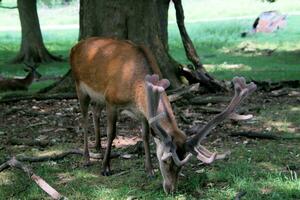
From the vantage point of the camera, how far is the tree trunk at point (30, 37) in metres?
22.7

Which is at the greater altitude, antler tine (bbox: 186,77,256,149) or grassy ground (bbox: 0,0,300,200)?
antler tine (bbox: 186,77,256,149)

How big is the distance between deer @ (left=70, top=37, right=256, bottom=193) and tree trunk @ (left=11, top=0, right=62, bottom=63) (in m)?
15.9

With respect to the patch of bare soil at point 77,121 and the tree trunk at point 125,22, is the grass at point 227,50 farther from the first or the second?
the tree trunk at point 125,22

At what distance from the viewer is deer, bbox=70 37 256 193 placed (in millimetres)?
5195

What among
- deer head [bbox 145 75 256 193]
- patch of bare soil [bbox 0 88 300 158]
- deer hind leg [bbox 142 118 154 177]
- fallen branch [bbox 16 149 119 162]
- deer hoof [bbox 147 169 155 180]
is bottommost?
patch of bare soil [bbox 0 88 300 158]

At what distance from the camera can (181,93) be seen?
8914 millimetres

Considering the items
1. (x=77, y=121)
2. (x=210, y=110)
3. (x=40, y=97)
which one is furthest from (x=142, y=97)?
(x=40, y=97)

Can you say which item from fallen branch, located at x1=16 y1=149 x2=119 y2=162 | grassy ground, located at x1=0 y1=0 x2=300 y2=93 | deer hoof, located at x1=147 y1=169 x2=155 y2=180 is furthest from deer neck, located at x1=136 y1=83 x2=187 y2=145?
grassy ground, located at x1=0 y1=0 x2=300 y2=93

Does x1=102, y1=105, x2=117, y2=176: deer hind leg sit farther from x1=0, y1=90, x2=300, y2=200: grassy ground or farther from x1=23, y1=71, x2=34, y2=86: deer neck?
x1=23, y1=71, x2=34, y2=86: deer neck

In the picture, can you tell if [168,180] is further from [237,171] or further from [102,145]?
[102,145]

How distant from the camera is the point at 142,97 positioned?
584 cm

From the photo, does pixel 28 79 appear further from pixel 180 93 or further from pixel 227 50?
pixel 227 50

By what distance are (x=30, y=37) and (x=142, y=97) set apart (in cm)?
1746

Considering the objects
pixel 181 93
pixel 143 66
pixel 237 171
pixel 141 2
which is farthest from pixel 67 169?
pixel 141 2
